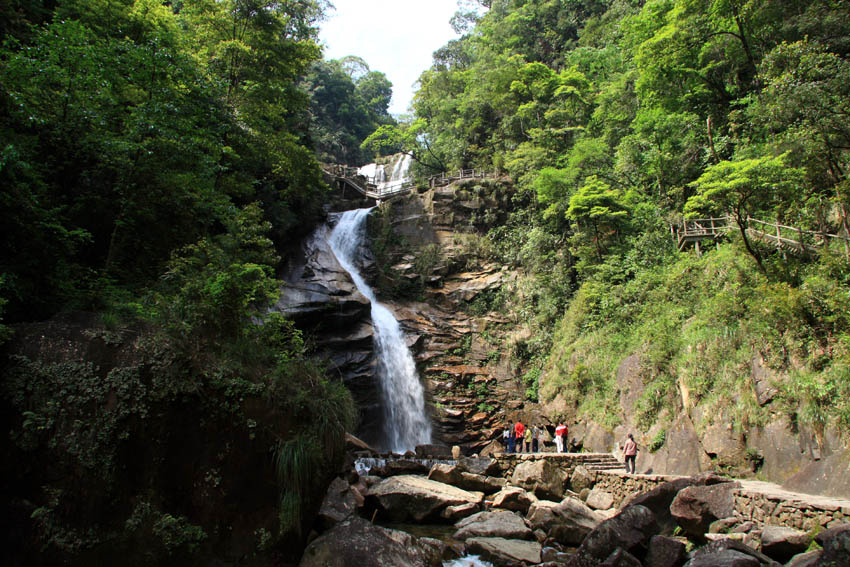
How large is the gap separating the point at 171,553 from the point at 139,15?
1532 cm

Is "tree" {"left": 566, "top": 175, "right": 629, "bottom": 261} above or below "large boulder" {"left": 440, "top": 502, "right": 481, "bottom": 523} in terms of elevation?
above

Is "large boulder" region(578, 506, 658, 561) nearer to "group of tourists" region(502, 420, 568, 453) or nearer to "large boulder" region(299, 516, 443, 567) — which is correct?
"large boulder" region(299, 516, 443, 567)

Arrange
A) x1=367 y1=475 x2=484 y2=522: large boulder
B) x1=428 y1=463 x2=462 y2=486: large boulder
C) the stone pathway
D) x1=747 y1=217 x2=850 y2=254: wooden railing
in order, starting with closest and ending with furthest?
the stone pathway → x1=367 y1=475 x2=484 y2=522: large boulder → x1=747 y1=217 x2=850 y2=254: wooden railing → x1=428 y1=463 x2=462 y2=486: large boulder

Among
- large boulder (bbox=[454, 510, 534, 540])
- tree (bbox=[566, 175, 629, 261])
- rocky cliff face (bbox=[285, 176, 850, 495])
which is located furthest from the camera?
tree (bbox=[566, 175, 629, 261])

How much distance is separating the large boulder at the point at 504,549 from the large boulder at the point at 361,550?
6.28ft

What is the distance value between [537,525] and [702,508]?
3.07 meters

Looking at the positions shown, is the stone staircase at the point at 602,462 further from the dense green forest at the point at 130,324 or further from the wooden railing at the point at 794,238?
the dense green forest at the point at 130,324

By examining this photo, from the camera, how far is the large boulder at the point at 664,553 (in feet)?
19.6

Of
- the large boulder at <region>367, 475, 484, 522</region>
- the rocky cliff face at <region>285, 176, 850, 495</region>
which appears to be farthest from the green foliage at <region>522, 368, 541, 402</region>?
the large boulder at <region>367, 475, 484, 522</region>

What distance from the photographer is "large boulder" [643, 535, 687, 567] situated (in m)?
5.96

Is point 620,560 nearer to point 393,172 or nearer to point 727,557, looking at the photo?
point 727,557

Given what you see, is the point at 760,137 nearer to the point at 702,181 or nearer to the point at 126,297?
the point at 702,181

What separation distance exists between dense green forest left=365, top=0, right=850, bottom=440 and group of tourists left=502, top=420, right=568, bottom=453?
1.28 metres

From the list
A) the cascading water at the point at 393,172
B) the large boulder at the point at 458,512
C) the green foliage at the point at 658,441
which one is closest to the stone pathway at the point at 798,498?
the green foliage at the point at 658,441
